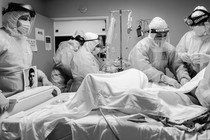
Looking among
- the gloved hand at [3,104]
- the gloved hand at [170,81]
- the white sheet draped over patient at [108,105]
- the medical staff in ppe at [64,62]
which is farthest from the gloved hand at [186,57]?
the gloved hand at [3,104]

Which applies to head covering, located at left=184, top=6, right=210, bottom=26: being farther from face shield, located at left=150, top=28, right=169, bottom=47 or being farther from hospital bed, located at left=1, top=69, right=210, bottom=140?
hospital bed, located at left=1, top=69, right=210, bottom=140

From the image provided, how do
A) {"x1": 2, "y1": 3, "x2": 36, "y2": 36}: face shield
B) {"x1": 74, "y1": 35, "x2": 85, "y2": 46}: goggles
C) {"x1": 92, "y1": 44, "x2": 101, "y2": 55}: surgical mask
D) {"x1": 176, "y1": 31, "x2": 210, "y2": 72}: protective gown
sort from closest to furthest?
{"x1": 2, "y1": 3, "x2": 36, "y2": 36}: face shield
{"x1": 176, "y1": 31, "x2": 210, "y2": 72}: protective gown
{"x1": 92, "y1": 44, "x2": 101, "y2": 55}: surgical mask
{"x1": 74, "y1": 35, "x2": 85, "y2": 46}: goggles

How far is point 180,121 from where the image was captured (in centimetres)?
145

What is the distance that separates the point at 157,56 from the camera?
9.64 feet

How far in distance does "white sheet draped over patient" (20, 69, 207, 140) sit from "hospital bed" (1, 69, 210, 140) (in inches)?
1.9

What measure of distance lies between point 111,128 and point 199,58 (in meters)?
1.79

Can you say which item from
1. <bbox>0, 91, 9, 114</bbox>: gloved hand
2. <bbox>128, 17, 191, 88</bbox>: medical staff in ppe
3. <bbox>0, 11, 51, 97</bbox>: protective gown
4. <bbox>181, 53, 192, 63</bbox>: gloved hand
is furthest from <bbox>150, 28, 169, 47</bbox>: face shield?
<bbox>0, 91, 9, 114</bbox>: gloved hand

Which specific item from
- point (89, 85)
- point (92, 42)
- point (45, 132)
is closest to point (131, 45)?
point (92, 42)

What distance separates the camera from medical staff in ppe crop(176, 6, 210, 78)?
2715 millimetres

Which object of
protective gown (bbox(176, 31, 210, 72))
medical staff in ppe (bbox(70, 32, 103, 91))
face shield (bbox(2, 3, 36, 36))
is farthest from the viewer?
medical staff in ppe (bbox(70, 32, 103, 91))

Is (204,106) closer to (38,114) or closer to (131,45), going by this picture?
(38,114)

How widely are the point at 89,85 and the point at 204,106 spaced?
888mm

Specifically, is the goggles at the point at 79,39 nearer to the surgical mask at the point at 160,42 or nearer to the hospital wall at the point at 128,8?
the hospital wall at the point at 128,8

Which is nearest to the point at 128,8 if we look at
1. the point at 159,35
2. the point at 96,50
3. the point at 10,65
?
the point at 96,50
